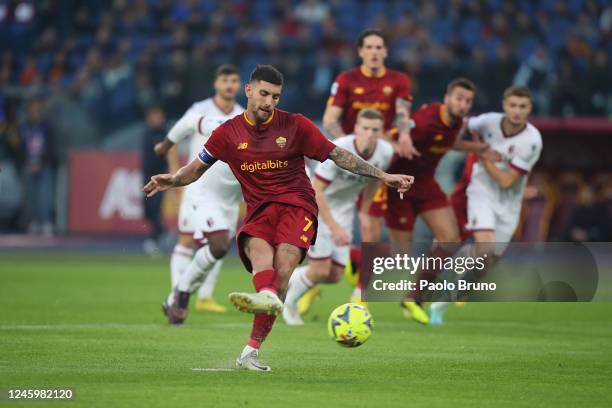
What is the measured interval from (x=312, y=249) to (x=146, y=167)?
1016 cm

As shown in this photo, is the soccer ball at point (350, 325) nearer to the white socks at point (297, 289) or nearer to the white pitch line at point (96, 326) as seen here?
the white pitch line at point (96, 326)

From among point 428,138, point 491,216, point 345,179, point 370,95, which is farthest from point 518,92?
point 345,179

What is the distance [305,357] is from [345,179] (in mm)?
3620

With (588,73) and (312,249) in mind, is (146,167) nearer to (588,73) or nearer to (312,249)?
(588,73)

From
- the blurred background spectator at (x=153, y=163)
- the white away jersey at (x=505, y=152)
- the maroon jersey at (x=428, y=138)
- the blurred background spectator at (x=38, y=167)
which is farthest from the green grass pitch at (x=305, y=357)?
the blurred background spectator at (x=38, y=167)

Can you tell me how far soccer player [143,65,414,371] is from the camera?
9125 mm

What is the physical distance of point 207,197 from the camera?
1301 cm

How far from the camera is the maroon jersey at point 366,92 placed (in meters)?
14.1

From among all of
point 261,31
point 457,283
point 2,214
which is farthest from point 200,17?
point 457,283

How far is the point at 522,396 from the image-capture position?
317 inches

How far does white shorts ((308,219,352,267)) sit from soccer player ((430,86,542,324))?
163 cm

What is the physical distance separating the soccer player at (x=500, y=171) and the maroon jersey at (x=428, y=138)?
0.52 m

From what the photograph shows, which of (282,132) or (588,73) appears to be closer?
(282,132)

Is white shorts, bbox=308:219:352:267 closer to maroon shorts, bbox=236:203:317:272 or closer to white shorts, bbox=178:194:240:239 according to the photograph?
white shorts, bbox=178:194:240:239
